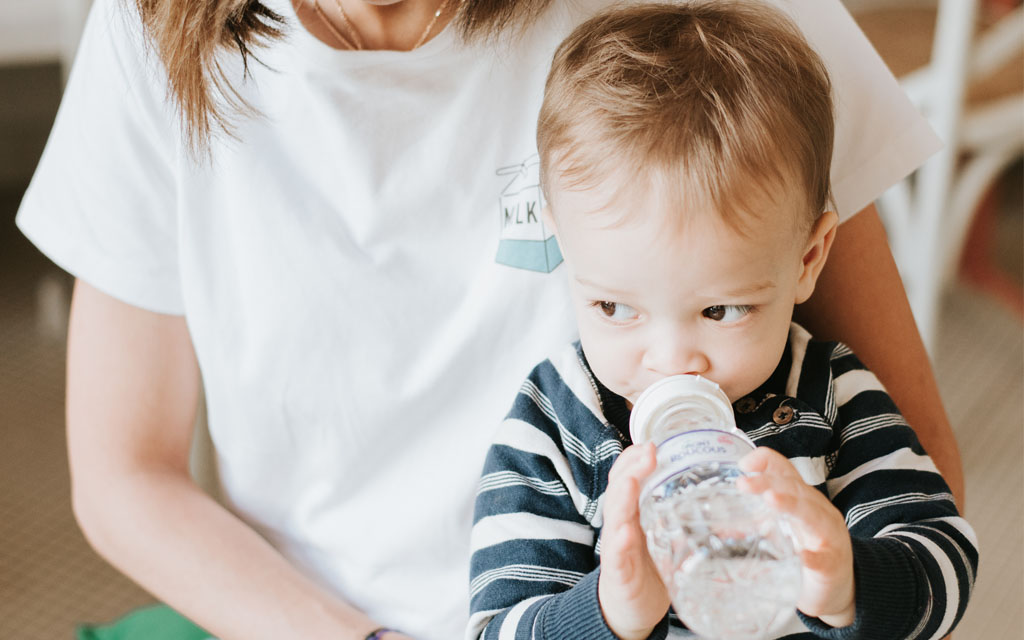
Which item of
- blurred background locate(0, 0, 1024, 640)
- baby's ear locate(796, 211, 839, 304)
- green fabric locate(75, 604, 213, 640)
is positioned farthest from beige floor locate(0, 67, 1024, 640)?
baby's ear locate(796, 211, 839, 304)

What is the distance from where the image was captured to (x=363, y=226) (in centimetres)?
87

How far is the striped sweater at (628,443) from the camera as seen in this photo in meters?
0.74

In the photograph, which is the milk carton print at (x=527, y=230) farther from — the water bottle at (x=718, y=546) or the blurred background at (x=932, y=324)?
the blurred background at (x=932, y=324)

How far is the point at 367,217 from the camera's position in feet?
2.83

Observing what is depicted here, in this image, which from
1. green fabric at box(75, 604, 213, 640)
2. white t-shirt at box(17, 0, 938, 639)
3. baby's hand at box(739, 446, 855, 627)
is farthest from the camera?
green fabric at box(75, 604, 213, 640)

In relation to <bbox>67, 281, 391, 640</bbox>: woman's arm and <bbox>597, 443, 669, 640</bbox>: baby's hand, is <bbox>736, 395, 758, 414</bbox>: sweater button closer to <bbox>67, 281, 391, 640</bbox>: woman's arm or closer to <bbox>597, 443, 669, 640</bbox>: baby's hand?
<bbox>597, 443, 669, 640</bbox>: baby's hand

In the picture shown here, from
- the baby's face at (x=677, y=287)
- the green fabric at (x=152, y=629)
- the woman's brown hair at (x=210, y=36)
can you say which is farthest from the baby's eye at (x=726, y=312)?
the green fabric at (x=152, y=629)

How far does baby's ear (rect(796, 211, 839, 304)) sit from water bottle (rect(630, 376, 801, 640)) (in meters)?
0.18

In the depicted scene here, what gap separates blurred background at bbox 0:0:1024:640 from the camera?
5.81ft

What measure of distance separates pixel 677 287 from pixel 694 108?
0.12 metres

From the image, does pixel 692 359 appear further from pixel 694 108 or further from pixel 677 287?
pixel 694 108

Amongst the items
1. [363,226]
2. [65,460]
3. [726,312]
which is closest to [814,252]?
[726,312]

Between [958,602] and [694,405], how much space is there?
0.23m

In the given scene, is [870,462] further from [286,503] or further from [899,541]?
[286,503]
